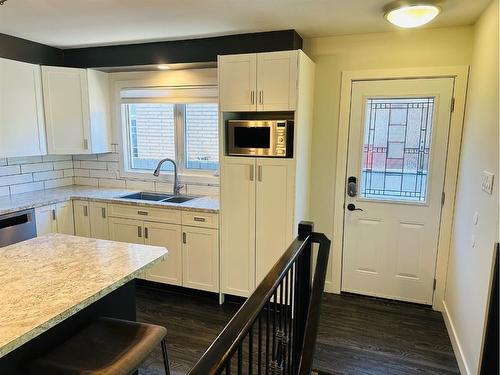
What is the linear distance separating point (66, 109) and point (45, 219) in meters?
1.12

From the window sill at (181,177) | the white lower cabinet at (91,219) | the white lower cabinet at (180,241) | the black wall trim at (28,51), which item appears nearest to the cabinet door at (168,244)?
the white lower cabinet at (180,241)

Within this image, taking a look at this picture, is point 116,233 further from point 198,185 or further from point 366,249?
point 366,249

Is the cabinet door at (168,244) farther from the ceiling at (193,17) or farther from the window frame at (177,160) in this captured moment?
the ceiling at (193,17)

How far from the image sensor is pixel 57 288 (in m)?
1.52

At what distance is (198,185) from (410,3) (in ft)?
7.92

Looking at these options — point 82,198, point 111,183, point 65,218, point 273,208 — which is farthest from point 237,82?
point 65,218

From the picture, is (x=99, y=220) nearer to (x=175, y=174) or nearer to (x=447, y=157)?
(x=175, y=174)

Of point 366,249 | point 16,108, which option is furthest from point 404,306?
point 16,108

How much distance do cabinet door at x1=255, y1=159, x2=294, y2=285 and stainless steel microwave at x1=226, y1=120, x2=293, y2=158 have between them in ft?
0.31

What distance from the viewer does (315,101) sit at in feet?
10.6

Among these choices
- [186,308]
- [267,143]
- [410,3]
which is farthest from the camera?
[186,308]

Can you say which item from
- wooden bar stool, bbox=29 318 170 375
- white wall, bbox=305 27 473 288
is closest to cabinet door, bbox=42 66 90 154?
white wall, bbox=305 27 473 288

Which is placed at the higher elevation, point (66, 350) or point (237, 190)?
point (237, 190)

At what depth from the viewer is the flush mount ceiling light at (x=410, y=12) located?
2.21 meters
